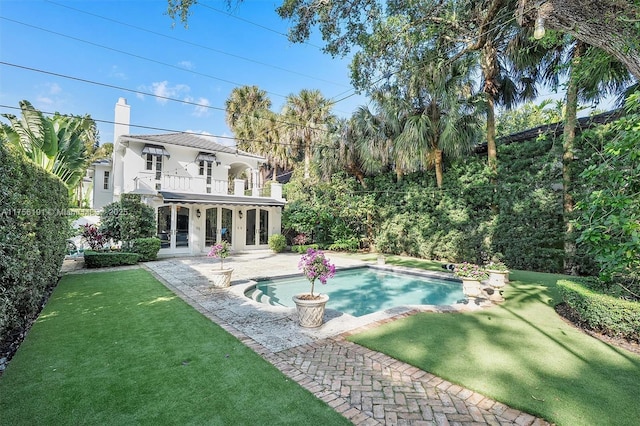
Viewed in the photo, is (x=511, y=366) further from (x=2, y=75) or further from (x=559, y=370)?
(x=2, y=75)

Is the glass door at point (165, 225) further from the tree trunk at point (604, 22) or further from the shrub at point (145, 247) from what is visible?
the tree trunk at point (604, 22)

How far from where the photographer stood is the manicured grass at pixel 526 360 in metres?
4.19

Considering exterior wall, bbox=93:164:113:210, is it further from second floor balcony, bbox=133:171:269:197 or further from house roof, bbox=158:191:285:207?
house roof, bbox=158:191:285:207

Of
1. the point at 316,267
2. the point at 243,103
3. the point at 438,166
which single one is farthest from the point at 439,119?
the point at 243,103

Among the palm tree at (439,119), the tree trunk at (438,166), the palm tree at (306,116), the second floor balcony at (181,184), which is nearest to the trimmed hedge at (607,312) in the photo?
the palm tree at (439,119)

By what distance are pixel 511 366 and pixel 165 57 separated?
2030 cm

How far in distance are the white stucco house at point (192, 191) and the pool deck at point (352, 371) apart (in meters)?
12.1

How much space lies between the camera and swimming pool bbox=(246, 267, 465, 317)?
11.5 meters

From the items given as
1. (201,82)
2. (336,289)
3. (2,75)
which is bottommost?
(336,289)

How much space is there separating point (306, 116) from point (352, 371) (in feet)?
89.6

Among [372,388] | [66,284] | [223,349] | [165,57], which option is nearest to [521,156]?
[372,388]

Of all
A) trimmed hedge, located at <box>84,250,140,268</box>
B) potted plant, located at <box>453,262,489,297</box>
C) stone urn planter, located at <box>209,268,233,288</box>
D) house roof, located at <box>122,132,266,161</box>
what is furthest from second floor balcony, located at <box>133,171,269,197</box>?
potted plant, located at <box>453,262,489,297</box>

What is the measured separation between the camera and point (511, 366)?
532 cm

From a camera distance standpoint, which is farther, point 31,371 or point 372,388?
point 31,371
